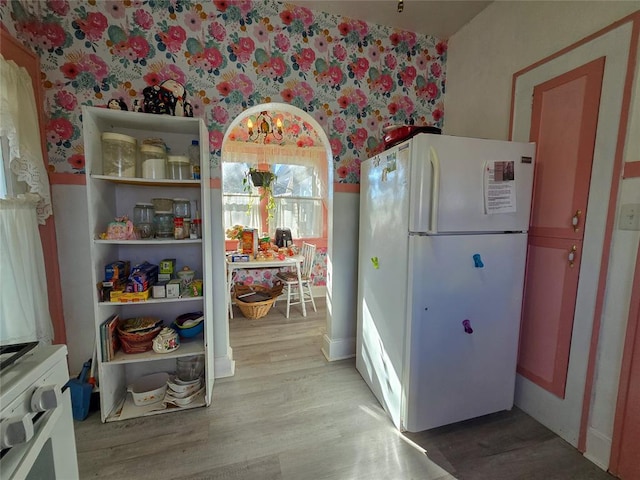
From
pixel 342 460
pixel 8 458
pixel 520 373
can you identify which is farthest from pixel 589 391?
pixel 8 458

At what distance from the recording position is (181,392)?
5.49ft

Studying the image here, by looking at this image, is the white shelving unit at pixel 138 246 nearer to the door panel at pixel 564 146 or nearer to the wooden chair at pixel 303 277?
the wooden chair at pixel 303 277

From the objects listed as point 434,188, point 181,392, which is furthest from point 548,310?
point 181,392

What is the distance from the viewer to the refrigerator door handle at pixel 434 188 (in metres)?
1.27

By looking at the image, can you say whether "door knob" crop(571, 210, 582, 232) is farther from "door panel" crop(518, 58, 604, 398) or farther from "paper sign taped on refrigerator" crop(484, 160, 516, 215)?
"paper sign taped on refrigerator" crop(484, 160, 516, 215)

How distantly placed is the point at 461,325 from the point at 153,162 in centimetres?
195

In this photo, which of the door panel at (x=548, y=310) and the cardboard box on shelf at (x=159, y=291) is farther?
the cardboard box on shelf at (x=159, y=291)

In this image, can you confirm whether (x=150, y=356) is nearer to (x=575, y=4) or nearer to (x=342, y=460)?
(x=342, y=460)

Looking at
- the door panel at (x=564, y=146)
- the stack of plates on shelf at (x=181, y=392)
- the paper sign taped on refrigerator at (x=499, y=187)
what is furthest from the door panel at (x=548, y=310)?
the stack of plates on shelf at (x=181, y=392)

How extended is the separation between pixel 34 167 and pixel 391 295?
2.06 metres

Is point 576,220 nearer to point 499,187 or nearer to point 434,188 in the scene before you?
point 499,187

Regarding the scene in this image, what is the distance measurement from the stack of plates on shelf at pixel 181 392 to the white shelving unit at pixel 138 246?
0.13 feet

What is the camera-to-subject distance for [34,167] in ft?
4.66

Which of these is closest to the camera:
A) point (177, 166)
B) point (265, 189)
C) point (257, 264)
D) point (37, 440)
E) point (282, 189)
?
point (37, 440)
